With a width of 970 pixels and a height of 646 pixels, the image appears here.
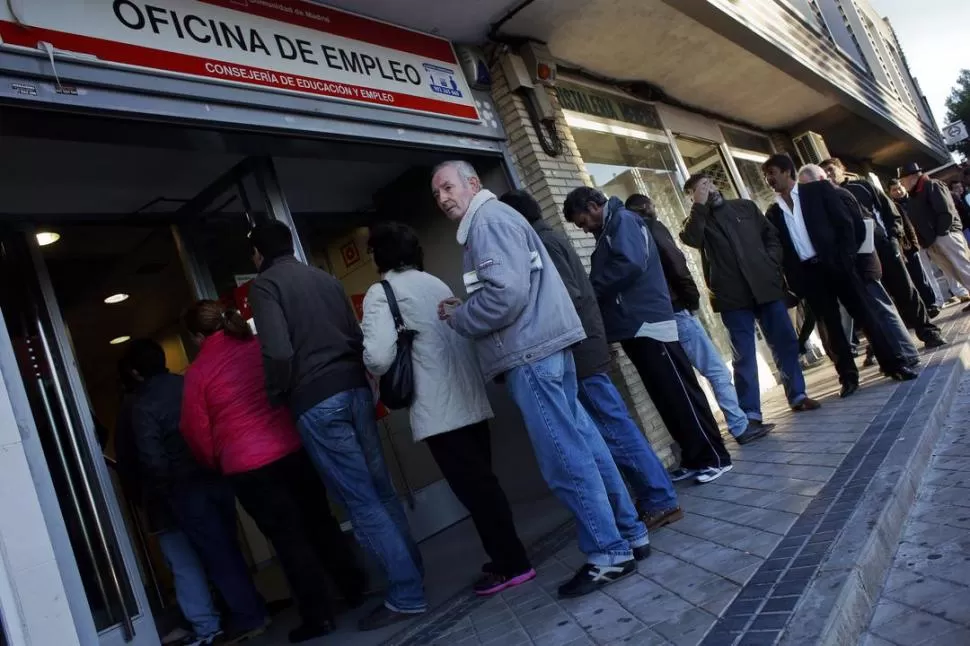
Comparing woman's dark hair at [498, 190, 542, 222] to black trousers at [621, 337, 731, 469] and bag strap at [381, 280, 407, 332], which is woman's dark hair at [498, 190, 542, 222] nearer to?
bag strap at [381, 280, 407, 332]

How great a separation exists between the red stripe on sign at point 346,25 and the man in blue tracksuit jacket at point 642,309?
1730mm

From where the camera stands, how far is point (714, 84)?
1036 cm

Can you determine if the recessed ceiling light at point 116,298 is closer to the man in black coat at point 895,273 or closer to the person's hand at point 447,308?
the person's hand at point 447,308

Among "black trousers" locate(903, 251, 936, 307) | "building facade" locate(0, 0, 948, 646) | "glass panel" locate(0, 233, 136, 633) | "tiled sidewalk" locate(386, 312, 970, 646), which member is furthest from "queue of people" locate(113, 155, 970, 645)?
"black trousers" locate(903, 251, 936, 307)

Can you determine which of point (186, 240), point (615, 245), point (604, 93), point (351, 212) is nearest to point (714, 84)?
point (604, 93)

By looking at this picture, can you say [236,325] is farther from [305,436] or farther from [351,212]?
[351,212]

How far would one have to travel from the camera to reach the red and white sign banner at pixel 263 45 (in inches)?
133

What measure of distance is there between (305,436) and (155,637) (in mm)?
1528

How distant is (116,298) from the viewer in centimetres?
657

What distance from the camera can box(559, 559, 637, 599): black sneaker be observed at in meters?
3.29

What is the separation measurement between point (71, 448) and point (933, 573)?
417 centimetres

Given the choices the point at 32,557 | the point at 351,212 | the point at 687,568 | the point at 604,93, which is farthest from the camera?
the point at 604,93

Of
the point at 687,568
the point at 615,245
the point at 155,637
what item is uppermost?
the point at 615,245

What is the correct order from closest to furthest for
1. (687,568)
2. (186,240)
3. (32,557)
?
(32,557)
(687,568)
(186,240)
